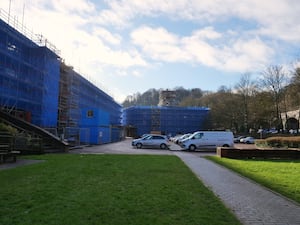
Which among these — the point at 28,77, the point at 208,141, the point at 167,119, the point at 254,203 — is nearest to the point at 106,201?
the point at 254,203

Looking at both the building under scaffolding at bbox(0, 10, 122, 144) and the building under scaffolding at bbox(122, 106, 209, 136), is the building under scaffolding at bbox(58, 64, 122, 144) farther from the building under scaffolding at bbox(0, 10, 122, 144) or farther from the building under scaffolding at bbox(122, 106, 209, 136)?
the building under scaffolding at bbox(122, 106, 209, 136)

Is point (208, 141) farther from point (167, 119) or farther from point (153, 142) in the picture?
point (167, 119)

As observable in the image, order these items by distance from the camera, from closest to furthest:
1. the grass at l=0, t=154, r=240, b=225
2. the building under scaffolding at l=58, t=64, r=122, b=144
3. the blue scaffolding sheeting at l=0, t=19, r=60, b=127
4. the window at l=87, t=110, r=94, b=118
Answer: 1. the grass at l=0, t=154, r=240, b=225
2. the blue scaffolding sheeting at l=0, t=19, r=60, b=127
3. the building under scaffolding at l=58, t=64, r=122, b=144
4. the window at l=87, t=110, r=94, b=118

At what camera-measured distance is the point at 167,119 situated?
107 m

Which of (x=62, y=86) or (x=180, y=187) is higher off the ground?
(x=62, y=86)

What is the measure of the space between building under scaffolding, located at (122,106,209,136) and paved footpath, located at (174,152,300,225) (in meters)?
93.1

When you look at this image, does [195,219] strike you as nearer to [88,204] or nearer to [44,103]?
[88,204]

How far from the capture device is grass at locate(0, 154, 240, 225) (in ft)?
20.5

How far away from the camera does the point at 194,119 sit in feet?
345

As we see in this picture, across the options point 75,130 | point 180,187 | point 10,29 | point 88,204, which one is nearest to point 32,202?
point 88,204

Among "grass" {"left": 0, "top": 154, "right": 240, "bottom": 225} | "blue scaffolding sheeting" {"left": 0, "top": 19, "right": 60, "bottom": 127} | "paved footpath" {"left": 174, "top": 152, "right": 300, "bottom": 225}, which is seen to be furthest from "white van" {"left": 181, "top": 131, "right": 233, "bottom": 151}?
"grass" {"left": 0, "top": 154, "right": 240, "bottom": 225}

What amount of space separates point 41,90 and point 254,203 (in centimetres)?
3584

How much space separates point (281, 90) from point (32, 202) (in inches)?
2574

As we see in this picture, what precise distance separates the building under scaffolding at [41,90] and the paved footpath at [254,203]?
25.8 meters
